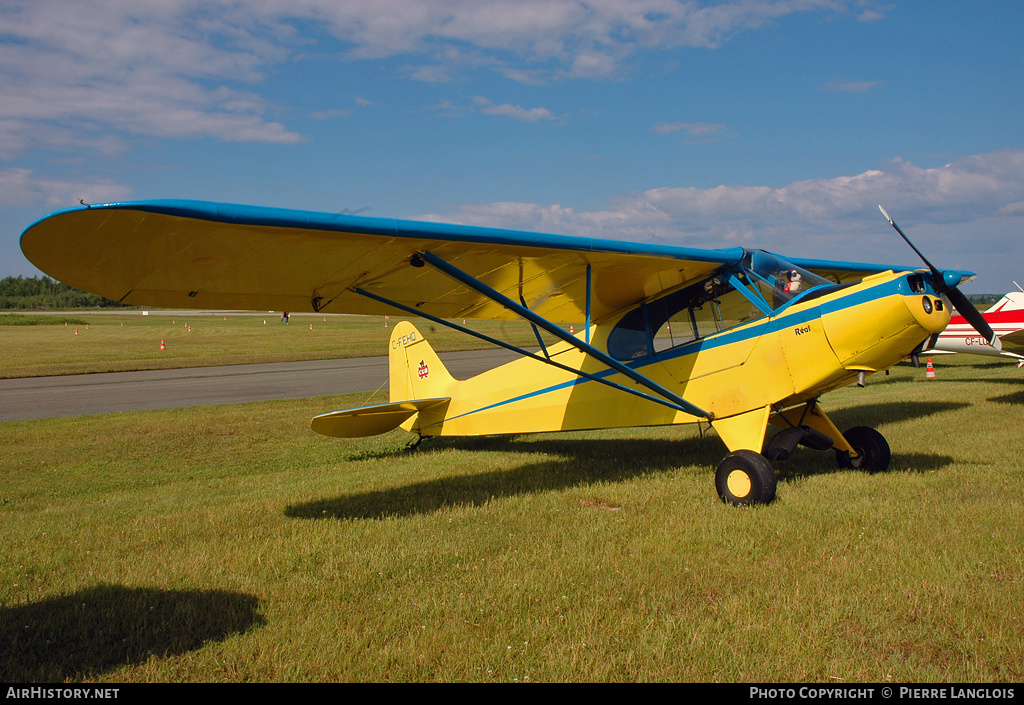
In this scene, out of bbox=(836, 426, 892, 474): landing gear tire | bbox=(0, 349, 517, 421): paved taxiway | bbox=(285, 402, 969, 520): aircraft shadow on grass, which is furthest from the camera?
bbox=(0, 349, 517, 421): paved taxiway

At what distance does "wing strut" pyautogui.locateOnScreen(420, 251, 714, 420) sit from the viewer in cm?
555

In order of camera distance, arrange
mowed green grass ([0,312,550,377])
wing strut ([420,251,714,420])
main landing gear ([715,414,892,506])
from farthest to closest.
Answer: mowed green grass ([0,312,550,377]), main landing gear ([715,414,892,506]), wing strut ([420,251,714,420])

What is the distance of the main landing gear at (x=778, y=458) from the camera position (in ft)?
18.6

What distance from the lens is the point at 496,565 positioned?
4.41m

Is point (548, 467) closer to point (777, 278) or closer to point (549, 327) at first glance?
point (549, 327)

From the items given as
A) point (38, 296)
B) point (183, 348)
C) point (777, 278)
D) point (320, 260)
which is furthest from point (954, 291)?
point (38, 296)

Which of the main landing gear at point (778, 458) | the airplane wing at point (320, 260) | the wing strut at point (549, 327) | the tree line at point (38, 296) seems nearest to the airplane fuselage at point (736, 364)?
the wing strut at point (549, 327)

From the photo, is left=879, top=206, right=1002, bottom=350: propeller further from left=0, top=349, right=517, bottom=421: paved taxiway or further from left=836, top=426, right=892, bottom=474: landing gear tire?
left=0, top=349, right=517, bottom=421: paved taxiway

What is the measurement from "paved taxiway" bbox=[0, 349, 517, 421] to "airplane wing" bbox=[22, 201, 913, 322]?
9.28m

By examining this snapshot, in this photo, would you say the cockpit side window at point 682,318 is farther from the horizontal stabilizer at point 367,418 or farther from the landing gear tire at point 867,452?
the horizontal stabilizer at point 367,418

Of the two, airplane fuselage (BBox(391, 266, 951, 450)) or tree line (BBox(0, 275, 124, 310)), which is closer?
airplane fuselage (BBox(391, 266, 951, 450))

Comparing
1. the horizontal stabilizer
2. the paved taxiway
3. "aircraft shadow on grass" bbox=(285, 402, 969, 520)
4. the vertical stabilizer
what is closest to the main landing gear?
"aircraft shadow on grass" bbox=(285, 402, 969, 520)

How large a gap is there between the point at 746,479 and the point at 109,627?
4787 millimetres

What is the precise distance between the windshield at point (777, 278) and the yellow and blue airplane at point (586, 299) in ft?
0.06
